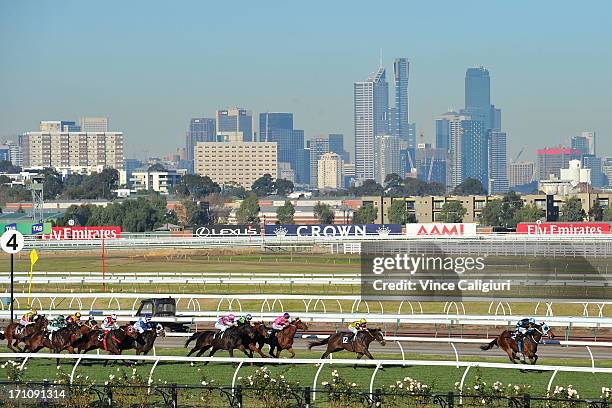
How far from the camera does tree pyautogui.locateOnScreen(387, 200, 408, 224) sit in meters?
124

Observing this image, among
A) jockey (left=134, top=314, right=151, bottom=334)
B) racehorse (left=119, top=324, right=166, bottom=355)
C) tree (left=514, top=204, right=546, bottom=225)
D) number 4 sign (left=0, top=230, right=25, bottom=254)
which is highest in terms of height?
tree (left=514, top=204, right=546, bottom=225)

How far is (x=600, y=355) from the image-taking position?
26250 millimetres

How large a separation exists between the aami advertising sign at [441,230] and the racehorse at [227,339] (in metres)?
50.5

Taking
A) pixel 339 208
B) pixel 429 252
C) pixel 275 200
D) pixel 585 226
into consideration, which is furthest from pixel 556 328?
pixel 275 200

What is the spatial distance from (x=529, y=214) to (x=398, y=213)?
44.4ft

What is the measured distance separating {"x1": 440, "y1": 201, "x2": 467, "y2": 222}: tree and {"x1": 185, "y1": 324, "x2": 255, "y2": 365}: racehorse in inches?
3777

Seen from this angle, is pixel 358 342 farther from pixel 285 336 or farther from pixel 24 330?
pixel 24 330

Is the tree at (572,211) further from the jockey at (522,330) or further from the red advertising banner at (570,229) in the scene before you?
the jockey at (522,330)

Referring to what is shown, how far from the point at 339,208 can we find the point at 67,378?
157 metres

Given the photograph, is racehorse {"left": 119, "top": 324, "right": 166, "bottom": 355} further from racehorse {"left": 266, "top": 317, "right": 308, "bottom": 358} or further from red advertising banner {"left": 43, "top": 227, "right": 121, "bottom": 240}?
red advertising banner {"left": 43, "top": 227, "right": 121, "bottom": 240}

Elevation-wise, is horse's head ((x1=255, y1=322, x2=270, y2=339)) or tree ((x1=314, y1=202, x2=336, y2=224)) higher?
tree ((x1=314, y1=202, x2=336, y2=224))

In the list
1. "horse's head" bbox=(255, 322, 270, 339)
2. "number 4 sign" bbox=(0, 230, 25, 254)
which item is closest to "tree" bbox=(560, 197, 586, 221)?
"number 4 sign" bbox=(0, 230, 25, 254)

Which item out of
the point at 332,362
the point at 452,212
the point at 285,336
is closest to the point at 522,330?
the point at 285,336

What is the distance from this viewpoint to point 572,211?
124438 mm
